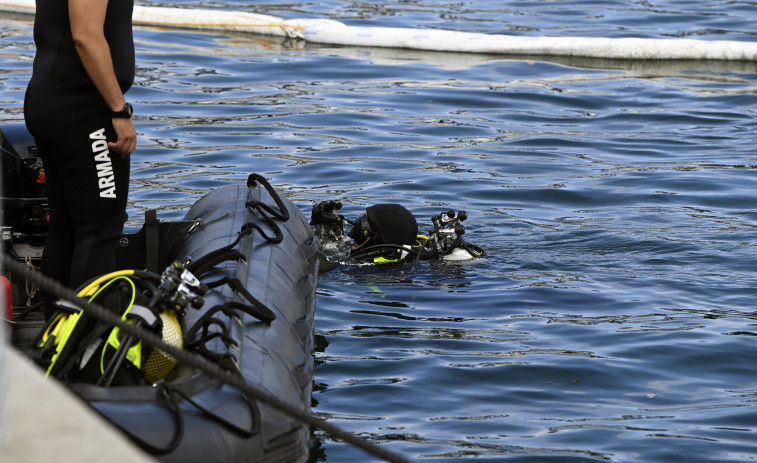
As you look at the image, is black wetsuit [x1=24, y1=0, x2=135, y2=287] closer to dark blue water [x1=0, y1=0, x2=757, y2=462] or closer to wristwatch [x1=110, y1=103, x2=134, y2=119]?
wristwatch [x1=110, y1=103, x2=134, y2=119]

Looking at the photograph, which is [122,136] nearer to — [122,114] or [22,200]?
[122,114]

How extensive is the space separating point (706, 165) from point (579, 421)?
5.28 metres

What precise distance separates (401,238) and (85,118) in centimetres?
244

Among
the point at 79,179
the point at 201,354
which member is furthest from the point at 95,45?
the point at 201,354

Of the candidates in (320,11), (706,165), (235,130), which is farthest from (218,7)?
(706,165)

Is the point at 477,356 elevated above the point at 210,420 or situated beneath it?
situated beneath

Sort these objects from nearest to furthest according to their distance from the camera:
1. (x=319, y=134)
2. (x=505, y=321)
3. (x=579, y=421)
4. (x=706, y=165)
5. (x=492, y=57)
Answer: (x=579, y=421) < (x=505, y=321) < (x=706, y=165) < (x=319, y=134) < (x=492, y=57)

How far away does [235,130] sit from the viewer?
10.5 meters

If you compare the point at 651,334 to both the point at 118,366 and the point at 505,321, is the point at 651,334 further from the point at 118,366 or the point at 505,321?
the point at 118,366

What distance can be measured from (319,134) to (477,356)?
5.44 m

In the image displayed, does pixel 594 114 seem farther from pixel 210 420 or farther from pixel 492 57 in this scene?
pixel 210 420

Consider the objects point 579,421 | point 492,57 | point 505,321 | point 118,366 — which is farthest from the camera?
point 492,57

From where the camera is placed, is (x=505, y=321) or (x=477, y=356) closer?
(x=477, y=356)

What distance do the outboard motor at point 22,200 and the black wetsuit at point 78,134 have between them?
0.99 metres
